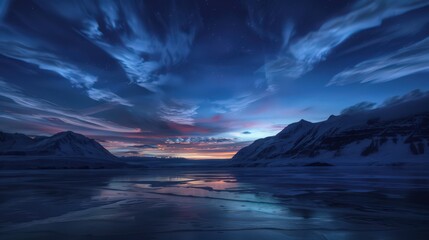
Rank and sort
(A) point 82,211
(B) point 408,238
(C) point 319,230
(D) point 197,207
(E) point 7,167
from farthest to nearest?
(E) point 7,167 < (D) point 197,207 < (A) point 82,211 < (C) point 319,230 < (B) point 408,238

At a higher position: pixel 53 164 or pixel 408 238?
pixel 53 164

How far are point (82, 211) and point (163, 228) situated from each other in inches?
209

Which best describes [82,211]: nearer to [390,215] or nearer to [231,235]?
[231,235]

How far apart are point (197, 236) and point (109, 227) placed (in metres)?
2.98

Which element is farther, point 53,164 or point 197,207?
point 53,164

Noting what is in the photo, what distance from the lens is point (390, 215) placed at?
35.0ft

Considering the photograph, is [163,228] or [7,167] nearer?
[163,228]

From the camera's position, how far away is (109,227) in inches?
349

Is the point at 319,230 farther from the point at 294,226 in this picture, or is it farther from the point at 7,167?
the point at 7,167

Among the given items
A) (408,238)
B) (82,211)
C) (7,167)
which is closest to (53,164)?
(7,167)

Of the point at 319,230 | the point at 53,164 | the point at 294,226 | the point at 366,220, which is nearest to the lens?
the point at 319,230

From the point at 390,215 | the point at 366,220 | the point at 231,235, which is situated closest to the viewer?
the point at 231,235

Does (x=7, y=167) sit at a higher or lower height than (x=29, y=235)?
higher

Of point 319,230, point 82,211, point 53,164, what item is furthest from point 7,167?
point 319,230
